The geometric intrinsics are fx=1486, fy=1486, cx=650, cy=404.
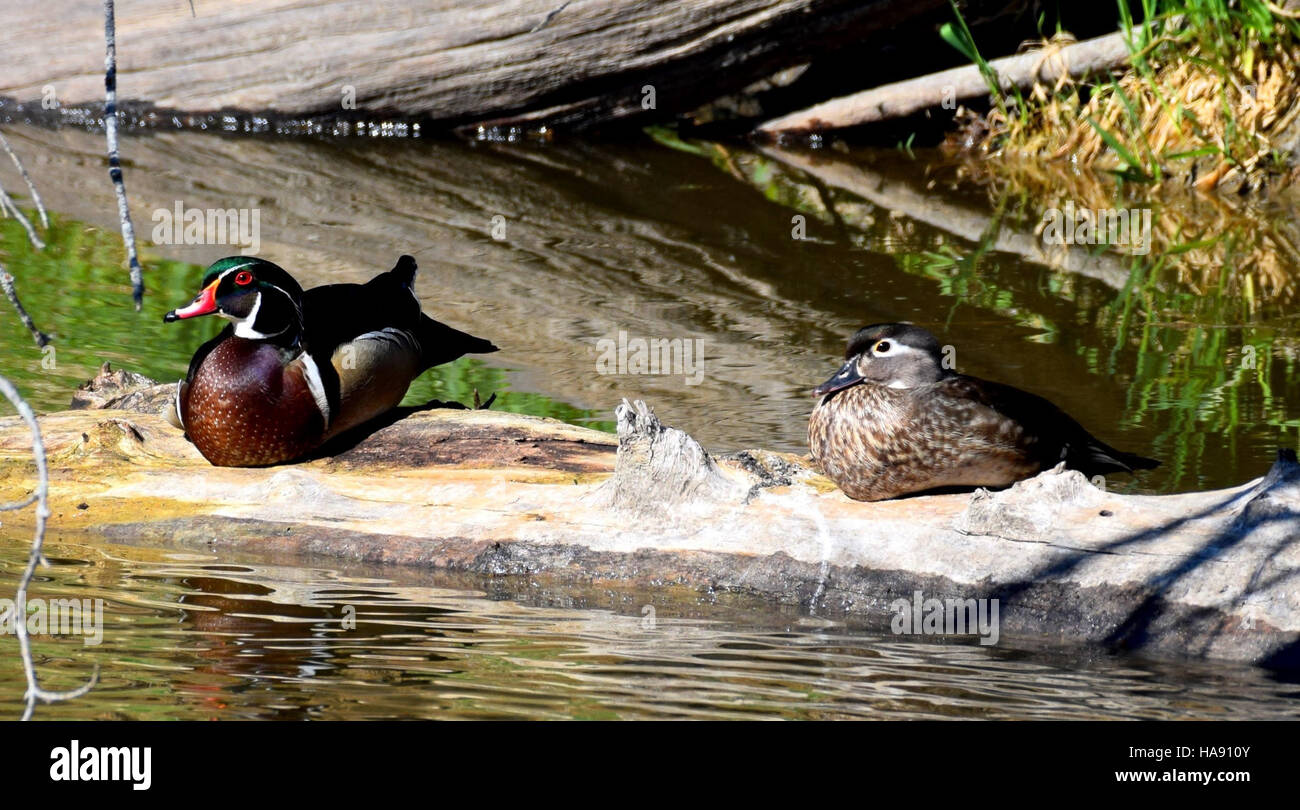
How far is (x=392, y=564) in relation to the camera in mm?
4461

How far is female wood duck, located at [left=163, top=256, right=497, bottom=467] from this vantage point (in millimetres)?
4695

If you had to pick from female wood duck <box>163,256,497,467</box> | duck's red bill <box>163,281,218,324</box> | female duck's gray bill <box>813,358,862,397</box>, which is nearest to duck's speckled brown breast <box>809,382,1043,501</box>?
female duck's gray bill <box>813,358,862,397</box>

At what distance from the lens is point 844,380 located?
4621 mm

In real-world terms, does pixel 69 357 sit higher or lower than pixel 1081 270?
lower

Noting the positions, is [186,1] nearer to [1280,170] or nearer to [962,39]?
[962,39]

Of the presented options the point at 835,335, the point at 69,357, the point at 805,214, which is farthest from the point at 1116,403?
the point at 69,357

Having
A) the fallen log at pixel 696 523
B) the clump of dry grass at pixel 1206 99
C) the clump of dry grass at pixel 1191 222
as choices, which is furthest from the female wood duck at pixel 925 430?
the clump of dry grass at pixel 1206 99

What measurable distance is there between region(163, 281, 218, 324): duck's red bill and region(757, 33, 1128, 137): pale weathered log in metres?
7.51

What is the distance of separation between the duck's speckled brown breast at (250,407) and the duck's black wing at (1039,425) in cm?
202

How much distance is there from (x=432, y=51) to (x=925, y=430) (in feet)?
24.2

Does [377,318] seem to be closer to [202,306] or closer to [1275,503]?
[202,306]

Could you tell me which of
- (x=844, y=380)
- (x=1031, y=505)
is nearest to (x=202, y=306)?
(x=844, y=380)

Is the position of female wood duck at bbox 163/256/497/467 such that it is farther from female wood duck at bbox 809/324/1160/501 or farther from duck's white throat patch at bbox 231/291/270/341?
female wood duck at bbox 809/324/1160/501
